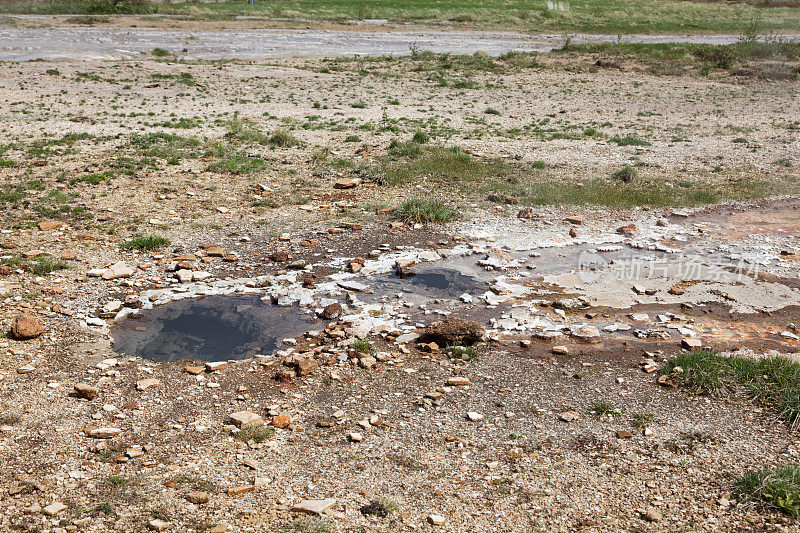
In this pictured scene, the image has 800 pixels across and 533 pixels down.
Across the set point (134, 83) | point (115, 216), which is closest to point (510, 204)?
point (115, 216)

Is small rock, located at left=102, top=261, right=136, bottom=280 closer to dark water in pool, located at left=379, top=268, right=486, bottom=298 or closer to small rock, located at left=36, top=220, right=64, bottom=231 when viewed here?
small rock, located at left=36, top=220, right=64, bottom=231

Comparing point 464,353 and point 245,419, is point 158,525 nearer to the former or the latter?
point 245,419

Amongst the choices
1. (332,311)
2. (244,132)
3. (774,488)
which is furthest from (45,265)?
(774,488)

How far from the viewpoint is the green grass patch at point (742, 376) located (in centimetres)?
701

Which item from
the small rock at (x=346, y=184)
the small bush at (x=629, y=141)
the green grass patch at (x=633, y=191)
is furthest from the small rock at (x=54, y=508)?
the small bush at (x=629, y=141)

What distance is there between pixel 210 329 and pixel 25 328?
2.08m

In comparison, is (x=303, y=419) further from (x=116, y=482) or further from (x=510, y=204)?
(x=510, y=204)

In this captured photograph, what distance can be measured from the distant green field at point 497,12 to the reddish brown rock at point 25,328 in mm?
43300

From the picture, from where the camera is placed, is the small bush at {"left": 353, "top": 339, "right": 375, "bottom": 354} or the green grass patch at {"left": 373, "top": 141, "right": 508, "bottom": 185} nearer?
the small bush at {"left": 353, "top": 339, "right": 375, "bottom": 354}

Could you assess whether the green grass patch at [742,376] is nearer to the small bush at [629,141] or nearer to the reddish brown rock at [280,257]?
the reddish brown rock at [280,257]

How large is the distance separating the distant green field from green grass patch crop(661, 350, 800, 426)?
150 feet

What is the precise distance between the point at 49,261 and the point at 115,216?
206 cm

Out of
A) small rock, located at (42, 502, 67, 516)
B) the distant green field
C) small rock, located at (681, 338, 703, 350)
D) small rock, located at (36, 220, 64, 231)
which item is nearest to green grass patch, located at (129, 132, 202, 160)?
small rock, located at (36, 220, 64, 231)

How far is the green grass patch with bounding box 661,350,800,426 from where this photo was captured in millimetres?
7012
